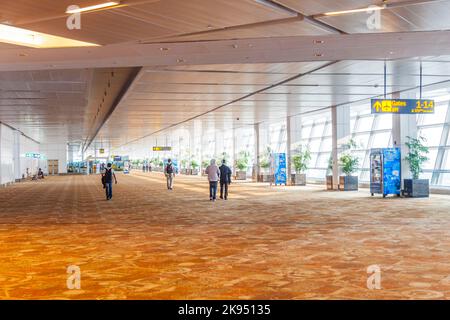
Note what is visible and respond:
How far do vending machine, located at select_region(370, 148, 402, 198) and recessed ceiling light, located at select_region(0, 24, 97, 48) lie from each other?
A: 13.8 m

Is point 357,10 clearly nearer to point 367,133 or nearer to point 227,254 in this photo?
point 227,254

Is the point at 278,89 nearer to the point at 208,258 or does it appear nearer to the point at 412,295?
the point at 208,258

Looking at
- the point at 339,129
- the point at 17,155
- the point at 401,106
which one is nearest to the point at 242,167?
the point at 339,129

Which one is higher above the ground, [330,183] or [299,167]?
[299,167]

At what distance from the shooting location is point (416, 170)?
20.2m

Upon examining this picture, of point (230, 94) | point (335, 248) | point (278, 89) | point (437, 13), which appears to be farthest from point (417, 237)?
point (230, 94)

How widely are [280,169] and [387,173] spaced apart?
34.6 ft

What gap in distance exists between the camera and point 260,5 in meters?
8.08

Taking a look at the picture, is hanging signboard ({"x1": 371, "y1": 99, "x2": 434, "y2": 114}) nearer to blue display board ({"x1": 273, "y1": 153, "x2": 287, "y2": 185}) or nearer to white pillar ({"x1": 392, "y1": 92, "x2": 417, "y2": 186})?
white pillar ({"x1": 392, "y1": 92, "x2": 417, "y2": 186})

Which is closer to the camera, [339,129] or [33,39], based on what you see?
[33,39]

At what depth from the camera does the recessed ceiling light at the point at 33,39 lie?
1054 cm

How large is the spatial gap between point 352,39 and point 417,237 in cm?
469

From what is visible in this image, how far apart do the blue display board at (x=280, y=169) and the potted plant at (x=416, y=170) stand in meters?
10.0
